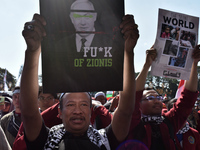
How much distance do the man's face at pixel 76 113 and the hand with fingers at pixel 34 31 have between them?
57 cm

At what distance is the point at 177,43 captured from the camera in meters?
2.47

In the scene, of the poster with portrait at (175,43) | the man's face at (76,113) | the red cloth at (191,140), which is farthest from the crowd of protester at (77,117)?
the red cloth at (191,140)

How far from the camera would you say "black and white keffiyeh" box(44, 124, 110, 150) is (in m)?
1.65

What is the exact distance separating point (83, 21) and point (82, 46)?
0.20 meters

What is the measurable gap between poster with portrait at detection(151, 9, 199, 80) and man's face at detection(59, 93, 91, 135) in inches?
38.0

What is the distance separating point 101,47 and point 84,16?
0.90 feet

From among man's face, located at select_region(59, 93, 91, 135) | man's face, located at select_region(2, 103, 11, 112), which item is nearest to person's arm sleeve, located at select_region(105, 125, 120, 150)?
man's face, located at select_region(59, 93, 91, 135)

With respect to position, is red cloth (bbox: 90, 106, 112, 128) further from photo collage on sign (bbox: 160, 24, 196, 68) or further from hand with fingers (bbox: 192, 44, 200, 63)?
hand with fingers (bbox: 192, 44, 200, 63)

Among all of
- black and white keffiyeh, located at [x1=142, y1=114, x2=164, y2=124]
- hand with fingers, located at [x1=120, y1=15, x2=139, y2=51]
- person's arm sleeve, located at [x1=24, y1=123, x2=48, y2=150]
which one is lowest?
black and white keffiyeh, located at [x1=142, y1=114, x2=164, y2=124]

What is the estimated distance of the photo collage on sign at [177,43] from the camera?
7.90 feet

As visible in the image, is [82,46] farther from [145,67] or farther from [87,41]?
[145,67]

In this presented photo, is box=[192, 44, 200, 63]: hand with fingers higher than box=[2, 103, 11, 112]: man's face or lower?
higher

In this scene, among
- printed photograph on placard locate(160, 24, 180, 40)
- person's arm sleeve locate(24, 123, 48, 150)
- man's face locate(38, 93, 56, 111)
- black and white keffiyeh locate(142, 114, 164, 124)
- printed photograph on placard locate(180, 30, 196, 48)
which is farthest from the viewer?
man's face locate(38, 93, 56, 111)

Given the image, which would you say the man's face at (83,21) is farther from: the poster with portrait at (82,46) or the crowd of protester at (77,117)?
the crowd of protester at (77,117)
